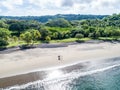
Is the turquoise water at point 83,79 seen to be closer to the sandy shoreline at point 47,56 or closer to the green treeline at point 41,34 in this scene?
the sandy shoreline at point 47,56

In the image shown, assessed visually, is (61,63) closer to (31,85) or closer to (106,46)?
(31,85)

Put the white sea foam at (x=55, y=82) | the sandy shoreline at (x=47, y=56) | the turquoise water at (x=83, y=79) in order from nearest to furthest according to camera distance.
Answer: the white sea foam at (x=55, y=82), the turquoise water at (x=83, y=79), the sandy shoreline at (x=47, y=56)

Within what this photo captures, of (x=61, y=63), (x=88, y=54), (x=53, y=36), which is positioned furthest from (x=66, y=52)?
(x=53, y=36)

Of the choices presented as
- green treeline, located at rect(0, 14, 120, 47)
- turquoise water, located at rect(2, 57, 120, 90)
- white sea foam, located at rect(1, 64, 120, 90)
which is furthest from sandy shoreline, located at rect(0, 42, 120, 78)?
green treeline, located at rect(0, 14, 120, 47)

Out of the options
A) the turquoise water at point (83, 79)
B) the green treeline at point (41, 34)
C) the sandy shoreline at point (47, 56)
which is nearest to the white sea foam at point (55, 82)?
the turquoise water at point (83, 79)

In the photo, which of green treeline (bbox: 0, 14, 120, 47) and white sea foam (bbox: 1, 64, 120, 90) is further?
green treeline (bbox: 0, 14, 120, 47)

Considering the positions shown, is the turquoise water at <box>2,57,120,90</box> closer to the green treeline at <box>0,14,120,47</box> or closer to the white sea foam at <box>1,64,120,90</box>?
the white sea foam at <box>1,64,120,90</box>

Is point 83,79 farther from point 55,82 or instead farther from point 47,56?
point 47,56
